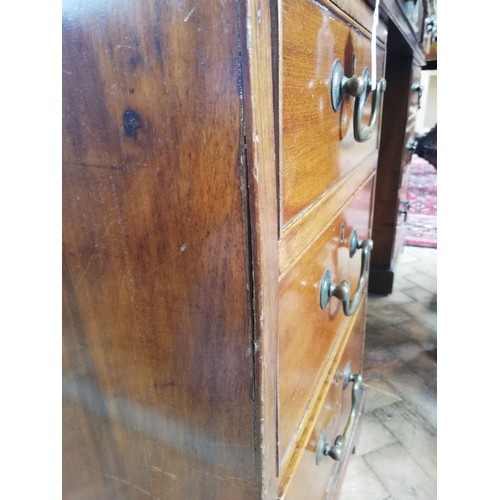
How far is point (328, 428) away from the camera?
0.61 m

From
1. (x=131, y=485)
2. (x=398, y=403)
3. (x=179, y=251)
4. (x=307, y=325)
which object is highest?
(x=179, y=251)

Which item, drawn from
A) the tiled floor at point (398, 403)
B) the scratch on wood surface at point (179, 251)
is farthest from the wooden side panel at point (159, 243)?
the tiled floor at point (398, 403)

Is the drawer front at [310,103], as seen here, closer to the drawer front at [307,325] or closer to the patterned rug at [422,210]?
the drawer front at [307,325]

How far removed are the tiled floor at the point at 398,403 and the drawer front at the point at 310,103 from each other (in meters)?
0.83

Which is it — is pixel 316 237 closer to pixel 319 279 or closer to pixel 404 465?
pixel 319 279

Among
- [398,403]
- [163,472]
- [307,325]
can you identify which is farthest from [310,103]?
[398,403]

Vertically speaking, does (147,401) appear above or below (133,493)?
above

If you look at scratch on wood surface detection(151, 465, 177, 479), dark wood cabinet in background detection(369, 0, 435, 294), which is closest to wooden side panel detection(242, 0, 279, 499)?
scratch on wood surface detection(151, 465, 177, 479)

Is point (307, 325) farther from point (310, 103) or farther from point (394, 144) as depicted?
point (394, 144)

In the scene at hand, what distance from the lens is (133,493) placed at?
0.46 metres

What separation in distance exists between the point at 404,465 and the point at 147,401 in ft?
2.84

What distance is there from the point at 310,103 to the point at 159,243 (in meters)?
0.17

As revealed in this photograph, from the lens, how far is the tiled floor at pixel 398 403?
96 cm
